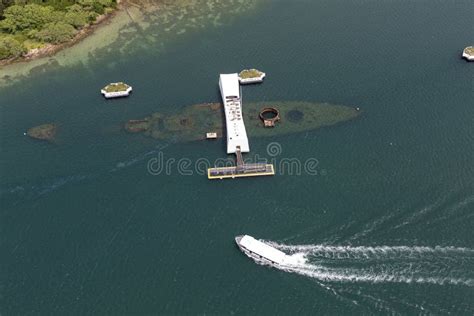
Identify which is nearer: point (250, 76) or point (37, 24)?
point (250, 76)

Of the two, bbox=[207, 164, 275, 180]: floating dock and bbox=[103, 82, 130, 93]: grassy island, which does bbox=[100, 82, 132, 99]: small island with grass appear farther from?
bbox=[207, 164, 275, 180]: floating dock

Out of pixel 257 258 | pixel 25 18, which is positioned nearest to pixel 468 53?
pixel 257 258

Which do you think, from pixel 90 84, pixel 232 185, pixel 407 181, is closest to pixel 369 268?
pixel 407 181

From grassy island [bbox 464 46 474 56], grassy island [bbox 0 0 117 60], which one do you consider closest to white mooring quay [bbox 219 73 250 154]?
grassy island [bbox 0 0 117 60]

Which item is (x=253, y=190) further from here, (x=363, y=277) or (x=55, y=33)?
(x=55, y=33)

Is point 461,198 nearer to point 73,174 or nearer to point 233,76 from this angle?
point 233,76

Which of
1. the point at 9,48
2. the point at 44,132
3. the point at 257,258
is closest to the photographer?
the point at 257,258

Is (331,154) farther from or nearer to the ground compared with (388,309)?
farther from the ground
